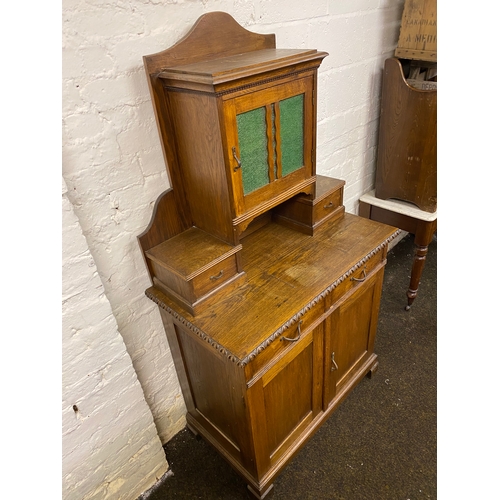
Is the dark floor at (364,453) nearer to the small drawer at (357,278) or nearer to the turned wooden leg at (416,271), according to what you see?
the turned wooden leg at (416,271)

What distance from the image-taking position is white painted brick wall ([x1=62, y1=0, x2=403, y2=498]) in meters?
1.05

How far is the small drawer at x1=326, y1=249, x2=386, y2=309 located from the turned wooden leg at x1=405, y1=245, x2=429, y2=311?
2.36 feet

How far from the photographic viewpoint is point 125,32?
42.3 inches

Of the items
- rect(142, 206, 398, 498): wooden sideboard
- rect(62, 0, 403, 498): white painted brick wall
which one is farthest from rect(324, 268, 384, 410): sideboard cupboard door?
rect(62, 0, 403, 498): white painted brick wall

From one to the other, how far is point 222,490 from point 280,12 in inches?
77.9

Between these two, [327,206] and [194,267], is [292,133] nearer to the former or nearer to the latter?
[327,206]

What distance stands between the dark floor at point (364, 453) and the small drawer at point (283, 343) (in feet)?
2.42

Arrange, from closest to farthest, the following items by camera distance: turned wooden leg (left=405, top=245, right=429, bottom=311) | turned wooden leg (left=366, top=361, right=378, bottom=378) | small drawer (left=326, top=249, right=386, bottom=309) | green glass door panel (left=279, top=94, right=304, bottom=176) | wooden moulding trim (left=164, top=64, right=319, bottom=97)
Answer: wooden moulding trim (left=164, top=64, right=319, bottom=97)
green glass door panel (left=279, top=94, right=304, bottom=176)
small drawer (left=326, top=249, right=386, bottom=309)
turned wooden leg (left=366, top=361, right=378, bottom=378)
turned wooden leg (left=405, top=245, right=429, bottom=311)

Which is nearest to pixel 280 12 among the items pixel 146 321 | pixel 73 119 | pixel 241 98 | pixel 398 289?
pixel 241 98

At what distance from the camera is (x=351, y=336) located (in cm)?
172

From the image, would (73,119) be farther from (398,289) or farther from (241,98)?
(398,289)

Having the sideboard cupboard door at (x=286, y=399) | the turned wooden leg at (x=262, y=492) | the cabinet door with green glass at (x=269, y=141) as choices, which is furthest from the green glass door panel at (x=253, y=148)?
the turned wooden leg at (x=262, y=492)

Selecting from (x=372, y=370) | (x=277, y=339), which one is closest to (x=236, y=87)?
(x=277, y=339)

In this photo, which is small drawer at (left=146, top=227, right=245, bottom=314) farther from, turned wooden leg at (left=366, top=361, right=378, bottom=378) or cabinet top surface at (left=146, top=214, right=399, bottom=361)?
turned wooden leg at (left=366, top=361, right=378, bottom=378)
